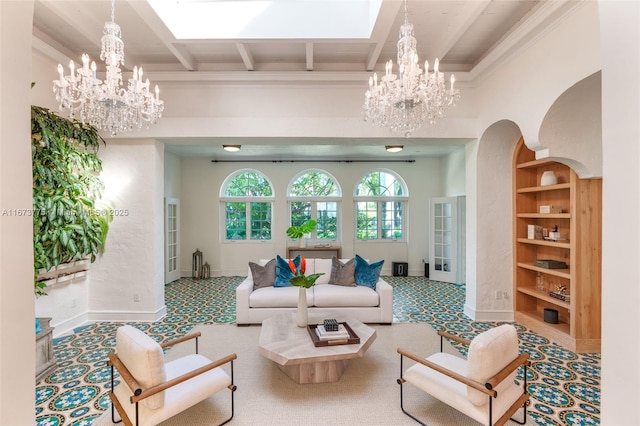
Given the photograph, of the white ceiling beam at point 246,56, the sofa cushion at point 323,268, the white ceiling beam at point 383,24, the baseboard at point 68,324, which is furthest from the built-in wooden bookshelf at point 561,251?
the baseboard at point 68,324

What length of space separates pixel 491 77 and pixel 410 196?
13.2 feet

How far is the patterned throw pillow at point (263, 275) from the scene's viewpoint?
459cm

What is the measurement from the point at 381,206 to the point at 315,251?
2153mm

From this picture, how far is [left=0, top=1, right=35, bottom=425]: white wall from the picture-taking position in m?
1.00

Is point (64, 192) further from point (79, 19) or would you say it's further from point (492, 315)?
point (492, 315)

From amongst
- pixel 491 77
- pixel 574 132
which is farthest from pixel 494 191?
pixel 491 77

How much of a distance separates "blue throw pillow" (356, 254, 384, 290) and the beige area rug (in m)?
1.22

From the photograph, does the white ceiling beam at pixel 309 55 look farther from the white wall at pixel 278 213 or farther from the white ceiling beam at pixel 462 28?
the white wall at pixel 278 213

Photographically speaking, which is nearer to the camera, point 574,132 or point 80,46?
point 574,132

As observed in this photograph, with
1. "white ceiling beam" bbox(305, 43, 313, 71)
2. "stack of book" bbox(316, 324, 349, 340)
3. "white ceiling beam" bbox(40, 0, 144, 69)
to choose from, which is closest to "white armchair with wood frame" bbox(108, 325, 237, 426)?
"stack of book" bbox(316, 324, 349, 340)

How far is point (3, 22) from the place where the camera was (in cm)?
102

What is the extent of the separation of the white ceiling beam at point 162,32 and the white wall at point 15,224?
213 cm

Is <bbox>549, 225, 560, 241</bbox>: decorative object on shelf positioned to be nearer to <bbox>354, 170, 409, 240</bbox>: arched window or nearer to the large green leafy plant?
<bbox>354, 170, 409, 240</bbox>: arched window

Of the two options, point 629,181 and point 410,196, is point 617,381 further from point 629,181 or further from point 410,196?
point 410,196
